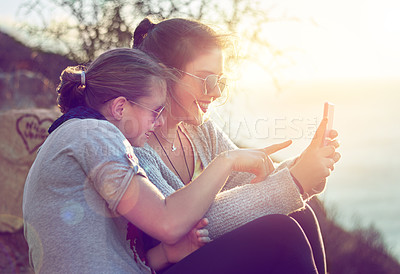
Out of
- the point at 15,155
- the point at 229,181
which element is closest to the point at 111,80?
the point at 229,181

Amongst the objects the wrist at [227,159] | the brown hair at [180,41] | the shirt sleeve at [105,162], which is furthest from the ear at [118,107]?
the brown hair at [180,41]

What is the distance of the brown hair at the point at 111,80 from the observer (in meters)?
1.56

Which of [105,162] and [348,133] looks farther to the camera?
[348,133]

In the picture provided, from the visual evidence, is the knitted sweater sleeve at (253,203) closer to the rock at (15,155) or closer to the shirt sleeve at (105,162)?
the shirt sleeve at (105,162)

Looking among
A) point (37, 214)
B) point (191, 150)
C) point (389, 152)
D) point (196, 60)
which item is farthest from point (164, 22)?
point (389, 152)

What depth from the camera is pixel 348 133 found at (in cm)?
3350

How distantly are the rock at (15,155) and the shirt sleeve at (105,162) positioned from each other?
2.62 m

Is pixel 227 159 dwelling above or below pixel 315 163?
above

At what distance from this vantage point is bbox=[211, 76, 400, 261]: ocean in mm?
2973

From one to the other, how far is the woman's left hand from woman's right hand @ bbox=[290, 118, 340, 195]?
500mm

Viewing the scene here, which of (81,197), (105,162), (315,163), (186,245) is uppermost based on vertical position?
(105,162)

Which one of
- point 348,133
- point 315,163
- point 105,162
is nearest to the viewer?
point 105,162

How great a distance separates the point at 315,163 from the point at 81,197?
98 centimetres

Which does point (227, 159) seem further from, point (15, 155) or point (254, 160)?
point (15, 155)
